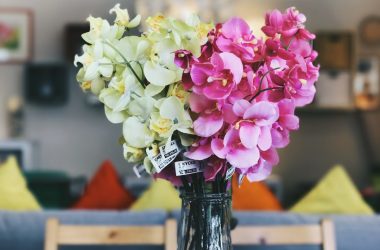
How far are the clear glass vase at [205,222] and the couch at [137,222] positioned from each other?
41.3 inches

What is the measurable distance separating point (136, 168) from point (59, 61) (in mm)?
5728

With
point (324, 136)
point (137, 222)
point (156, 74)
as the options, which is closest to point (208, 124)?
point (156, 74)

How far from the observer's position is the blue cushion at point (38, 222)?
2.23 metres

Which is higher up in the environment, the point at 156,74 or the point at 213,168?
the point at 156,74

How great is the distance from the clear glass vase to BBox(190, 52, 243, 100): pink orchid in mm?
198

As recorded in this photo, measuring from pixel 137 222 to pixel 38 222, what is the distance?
13.0 inches

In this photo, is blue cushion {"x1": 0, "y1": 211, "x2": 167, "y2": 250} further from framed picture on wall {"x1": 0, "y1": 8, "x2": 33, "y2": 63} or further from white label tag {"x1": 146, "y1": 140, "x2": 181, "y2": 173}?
framed picture on wall {"x1": 0, "y1": 8, "x2": 33, "y2": 63}

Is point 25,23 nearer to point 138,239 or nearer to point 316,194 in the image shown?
point 316,194

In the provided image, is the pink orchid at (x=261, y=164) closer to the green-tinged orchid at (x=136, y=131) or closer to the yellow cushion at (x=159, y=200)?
the green-tinged orchid at (x=136, y=131)

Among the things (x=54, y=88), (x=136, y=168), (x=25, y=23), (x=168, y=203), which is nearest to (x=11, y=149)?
(x=54, y=88)

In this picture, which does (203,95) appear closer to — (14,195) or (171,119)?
(171,119)

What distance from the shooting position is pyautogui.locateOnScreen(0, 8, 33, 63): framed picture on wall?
6.75 m

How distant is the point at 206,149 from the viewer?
1112 mm

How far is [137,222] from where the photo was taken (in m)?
2.24
